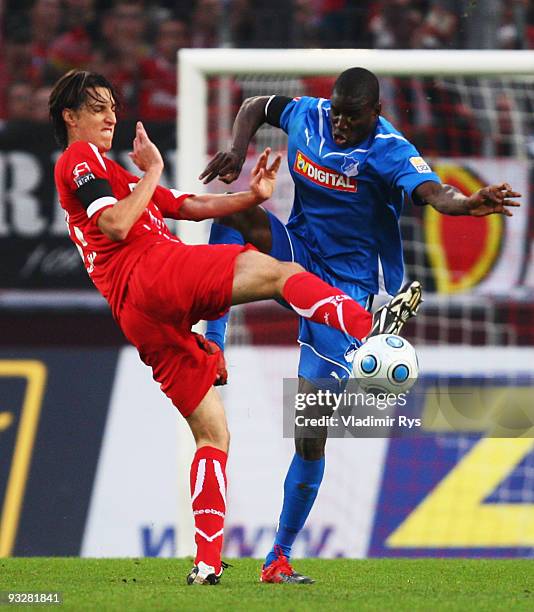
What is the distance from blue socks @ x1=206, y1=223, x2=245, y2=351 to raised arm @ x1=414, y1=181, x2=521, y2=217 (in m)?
0.95

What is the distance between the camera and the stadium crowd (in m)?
10.5

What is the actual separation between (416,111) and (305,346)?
2.66 meters

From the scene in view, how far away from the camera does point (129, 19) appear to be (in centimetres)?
1138

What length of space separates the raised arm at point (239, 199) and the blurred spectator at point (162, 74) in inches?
151

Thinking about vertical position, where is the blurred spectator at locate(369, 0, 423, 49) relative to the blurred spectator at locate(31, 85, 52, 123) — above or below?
above

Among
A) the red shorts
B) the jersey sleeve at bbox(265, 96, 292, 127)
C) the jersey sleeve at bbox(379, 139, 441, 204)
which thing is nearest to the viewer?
the red shorts

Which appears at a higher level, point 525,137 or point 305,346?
point 525,137

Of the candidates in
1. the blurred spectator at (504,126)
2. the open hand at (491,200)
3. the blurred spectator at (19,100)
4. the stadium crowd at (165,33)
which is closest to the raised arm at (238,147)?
the open hand at (491,200)

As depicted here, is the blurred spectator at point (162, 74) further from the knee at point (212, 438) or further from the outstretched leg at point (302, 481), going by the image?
the knee at point (212, 438)

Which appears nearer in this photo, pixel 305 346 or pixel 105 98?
Result: pixel 105 98

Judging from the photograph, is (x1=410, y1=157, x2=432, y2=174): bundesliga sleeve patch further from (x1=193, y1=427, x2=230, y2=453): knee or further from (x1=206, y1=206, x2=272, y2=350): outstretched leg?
(x1=193, y1=427, x2=230, y2=453): knee

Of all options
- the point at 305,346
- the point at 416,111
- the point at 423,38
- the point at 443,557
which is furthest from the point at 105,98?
the point at 423,38

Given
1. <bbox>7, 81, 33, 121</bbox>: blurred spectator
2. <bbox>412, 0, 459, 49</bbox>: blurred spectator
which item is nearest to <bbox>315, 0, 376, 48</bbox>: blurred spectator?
<bbox>412, 0, 459, 49</bbox>: blurred spectator

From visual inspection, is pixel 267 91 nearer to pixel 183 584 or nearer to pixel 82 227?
pixel 82 227
